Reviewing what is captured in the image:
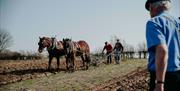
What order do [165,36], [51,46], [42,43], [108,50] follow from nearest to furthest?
[165,36] → [42,43] → [51,46] → [108,50]

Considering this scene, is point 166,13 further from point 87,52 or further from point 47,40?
point 87,52

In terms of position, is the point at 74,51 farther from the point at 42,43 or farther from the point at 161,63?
the point at 161,63

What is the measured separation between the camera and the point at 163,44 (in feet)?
12.6

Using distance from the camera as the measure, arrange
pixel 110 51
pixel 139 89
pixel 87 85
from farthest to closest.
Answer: pixel 110 51 → pixel 87 85 → pixel 139 89

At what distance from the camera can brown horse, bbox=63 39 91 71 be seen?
1956 cm

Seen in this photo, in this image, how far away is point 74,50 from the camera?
20.0 meters

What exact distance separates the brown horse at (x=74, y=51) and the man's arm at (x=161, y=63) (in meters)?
15.6

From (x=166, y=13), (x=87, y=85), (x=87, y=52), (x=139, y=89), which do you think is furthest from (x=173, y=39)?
(x=87, y=52)

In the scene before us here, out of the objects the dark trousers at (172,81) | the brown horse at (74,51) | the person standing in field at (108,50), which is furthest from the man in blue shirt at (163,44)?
the person standing in field at (108,50)

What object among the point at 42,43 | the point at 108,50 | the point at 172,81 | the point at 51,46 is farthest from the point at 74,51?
the point at 172,81

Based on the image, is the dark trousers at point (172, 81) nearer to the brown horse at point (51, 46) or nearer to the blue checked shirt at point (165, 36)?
the blue checked shirt at point (165, 36)

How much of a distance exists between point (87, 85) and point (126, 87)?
1.83 m

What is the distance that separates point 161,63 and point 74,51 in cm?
1629

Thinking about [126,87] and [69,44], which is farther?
[69,44]
